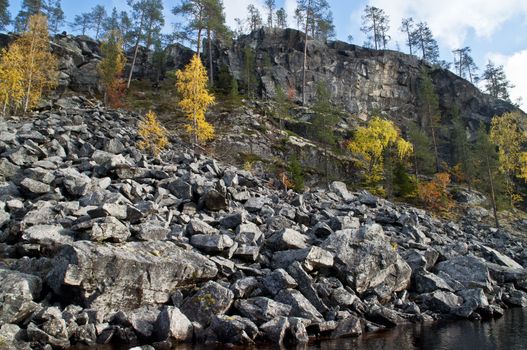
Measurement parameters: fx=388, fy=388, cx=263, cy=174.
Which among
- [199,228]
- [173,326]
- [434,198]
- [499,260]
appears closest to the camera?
[173,326]

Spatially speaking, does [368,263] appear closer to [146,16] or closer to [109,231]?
[109,231]

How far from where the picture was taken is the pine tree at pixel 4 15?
3570 inches

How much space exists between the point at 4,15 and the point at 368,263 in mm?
105937

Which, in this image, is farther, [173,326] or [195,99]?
[195,99]

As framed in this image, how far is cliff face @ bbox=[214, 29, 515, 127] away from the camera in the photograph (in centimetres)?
9269

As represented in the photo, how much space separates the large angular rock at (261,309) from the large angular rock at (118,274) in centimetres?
257

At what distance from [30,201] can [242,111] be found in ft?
163

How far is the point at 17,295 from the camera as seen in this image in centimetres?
1460

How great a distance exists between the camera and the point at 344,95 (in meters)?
95.2

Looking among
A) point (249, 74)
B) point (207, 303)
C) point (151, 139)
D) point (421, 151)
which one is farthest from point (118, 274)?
point (249, 74)

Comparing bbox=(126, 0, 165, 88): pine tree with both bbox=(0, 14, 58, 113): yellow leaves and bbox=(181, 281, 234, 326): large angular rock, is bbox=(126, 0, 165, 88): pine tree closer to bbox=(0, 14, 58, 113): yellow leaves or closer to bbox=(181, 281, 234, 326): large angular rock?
bbox=(0, 14, 58, 113): yellow leaves

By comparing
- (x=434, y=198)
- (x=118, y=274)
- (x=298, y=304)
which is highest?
(x=434, y=198)

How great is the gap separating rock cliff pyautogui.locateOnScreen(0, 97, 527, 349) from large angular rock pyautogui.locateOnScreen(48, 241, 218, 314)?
0.05 m

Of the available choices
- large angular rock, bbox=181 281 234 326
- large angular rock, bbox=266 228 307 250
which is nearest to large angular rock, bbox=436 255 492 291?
large angular rock, bbox=266 228 307 250
